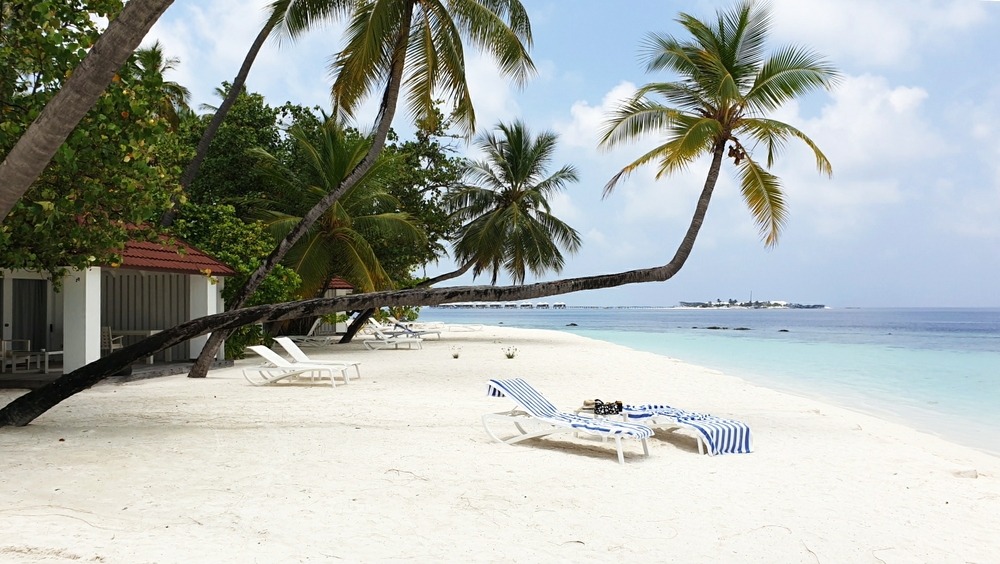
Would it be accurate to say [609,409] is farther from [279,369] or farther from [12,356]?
[12,356]

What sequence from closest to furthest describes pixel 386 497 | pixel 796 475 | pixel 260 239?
pixel 386 497
pixel 796 475
pixel 260 239

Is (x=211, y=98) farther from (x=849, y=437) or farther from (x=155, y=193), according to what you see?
(x=849, y=437)

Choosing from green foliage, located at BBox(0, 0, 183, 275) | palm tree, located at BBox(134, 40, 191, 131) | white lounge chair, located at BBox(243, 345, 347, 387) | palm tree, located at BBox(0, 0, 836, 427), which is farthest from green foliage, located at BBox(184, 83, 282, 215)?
green foliage, located at BBox(0, 0, 183, 275)

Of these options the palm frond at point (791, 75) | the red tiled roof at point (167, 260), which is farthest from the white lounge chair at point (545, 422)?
the red tiled roof at point (167, 260)

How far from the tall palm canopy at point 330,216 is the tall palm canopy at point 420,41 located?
5.11 m

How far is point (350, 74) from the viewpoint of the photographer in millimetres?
12086

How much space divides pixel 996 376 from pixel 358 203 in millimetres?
19170

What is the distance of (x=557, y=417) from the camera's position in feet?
22.5

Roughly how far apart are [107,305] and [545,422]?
41.1 ft

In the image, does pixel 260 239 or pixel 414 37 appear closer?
pixel 414 37

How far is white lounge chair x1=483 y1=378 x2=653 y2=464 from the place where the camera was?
6.19 m

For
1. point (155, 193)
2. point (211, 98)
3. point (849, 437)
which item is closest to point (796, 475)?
point (849, 437)

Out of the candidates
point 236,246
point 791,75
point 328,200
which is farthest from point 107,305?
point 791,75

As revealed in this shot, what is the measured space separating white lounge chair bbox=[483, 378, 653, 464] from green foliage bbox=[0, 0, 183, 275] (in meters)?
Result: 4.24
